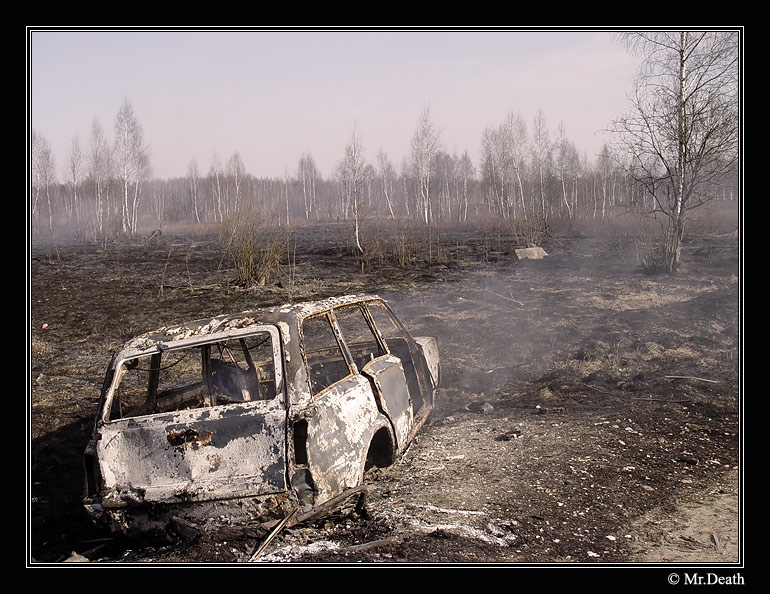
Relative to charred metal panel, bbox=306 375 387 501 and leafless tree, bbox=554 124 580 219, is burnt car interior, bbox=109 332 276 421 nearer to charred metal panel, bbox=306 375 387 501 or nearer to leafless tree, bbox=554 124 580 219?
charred metal panel, bbox=306 375 387 501

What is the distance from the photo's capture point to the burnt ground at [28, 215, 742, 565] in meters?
3.43

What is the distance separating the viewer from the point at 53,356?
383 inches

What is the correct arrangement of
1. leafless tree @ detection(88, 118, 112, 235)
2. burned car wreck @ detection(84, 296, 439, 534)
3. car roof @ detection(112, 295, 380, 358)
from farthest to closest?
leafless tree @ detection(88, 118, 112, 235) → car roof @ detection(112, 295, 380, 358) → burned car wreck @ detection(84, 296, 439, 534)

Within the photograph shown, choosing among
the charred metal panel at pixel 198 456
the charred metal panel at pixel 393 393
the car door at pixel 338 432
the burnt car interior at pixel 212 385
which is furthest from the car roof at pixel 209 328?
the charred metal panel at pixel 393 393

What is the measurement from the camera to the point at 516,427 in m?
5.82

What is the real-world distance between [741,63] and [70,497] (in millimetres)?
7940

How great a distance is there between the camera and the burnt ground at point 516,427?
343 cm

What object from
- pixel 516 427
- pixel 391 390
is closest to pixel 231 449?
pixel 391 390

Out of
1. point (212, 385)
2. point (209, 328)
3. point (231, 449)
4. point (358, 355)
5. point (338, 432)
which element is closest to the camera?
point (231, 449)

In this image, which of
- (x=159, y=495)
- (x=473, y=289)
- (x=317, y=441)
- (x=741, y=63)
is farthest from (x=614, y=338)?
(x=159, y=495)

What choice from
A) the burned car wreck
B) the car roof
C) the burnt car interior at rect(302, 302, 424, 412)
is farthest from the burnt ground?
the car roof

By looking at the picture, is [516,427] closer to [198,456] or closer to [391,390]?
[391,390]

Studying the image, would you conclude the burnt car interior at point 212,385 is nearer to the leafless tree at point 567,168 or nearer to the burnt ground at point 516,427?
the burnt ground at point 516,427

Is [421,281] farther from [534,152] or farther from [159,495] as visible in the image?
[534,152]
